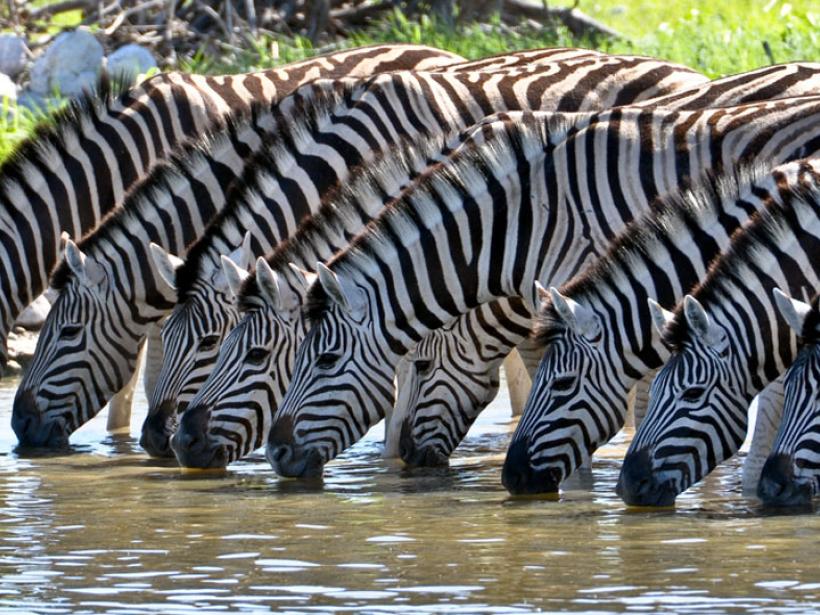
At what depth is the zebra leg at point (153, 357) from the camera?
40.2 feet

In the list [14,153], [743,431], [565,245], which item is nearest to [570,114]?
[565,245]

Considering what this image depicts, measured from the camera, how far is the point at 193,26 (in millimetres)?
23062

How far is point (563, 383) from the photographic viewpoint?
9148mm

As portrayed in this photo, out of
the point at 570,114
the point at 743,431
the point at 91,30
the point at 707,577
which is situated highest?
the point at 91,30

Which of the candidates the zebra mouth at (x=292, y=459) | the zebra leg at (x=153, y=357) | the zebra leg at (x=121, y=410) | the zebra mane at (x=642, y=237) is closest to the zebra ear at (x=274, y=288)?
the zebra mouth at (x=292, y=459)

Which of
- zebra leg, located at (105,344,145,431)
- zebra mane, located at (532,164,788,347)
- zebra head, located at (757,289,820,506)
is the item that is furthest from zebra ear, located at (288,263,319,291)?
zebra head, located at (757,289,820,506)

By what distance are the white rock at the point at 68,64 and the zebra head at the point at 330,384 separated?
11448mm

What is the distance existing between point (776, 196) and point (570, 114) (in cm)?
192

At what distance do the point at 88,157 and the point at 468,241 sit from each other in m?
3.92

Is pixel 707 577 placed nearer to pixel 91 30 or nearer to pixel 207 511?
pixel 207 511

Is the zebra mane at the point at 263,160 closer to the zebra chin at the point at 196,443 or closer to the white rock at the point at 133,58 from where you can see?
the zebra chin at the point at 196,443

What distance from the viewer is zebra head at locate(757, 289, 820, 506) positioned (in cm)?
815

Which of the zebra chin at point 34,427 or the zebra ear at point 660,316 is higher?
the zebra ear at point 660,316

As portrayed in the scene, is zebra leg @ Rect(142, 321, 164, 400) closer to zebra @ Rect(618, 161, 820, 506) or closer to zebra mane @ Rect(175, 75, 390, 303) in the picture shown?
zebra mane @ Rect(175, 75, 390, 303)
